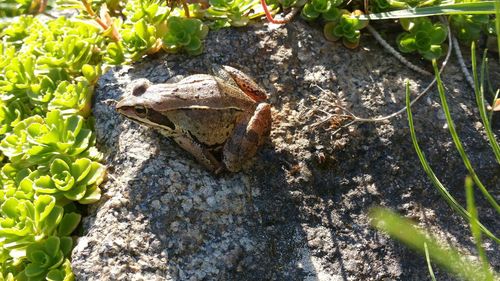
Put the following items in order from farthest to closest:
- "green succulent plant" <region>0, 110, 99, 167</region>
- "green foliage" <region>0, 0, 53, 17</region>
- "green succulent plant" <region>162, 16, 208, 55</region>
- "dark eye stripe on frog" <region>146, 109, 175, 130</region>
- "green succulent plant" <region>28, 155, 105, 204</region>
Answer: "green foliage" <region>0, 0, 53, 17</region>, "green succulent plant" <region>162, 16, 208, 55</region>, "dark eye stripe on frog" <region>146, 109, 175, 130</region>, "green succulent plant" <region>0, 110, 99, 167</region>, "green succulent plant" <region>28, 155, 105, 204</region>

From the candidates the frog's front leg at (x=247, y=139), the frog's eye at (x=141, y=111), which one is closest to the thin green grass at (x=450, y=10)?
the frog's front leg at (x=247, y=139)

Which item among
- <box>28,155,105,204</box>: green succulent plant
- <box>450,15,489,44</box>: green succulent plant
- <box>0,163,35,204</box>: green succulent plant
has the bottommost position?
<box>0,163,35,204</box>: green succulent plant

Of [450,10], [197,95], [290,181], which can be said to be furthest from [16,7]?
[450,10]

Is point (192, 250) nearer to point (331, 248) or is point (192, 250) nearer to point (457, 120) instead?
point (331, 248)

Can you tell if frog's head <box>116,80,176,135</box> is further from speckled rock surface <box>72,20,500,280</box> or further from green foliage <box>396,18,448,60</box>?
green foliage <box>396,18,448,60</box>

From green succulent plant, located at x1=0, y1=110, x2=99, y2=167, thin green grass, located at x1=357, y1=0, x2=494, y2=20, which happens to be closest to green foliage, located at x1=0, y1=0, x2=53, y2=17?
green succulent plant, located at x1=0, y1=110, x2=99, y2=167
